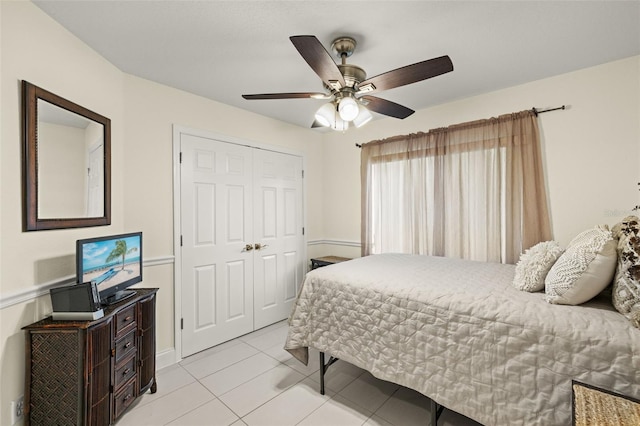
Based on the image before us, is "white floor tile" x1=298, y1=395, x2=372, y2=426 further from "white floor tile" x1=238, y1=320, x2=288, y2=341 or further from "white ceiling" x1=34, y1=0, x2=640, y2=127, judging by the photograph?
"white ceiling" x1=34, y1=0, x2=640, y2=127

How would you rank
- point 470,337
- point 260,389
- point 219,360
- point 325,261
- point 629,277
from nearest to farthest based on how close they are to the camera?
point 629,277, point 470,337, point 260,389, point 219,360, point 325,261

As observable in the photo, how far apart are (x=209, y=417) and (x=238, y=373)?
0.53 meters

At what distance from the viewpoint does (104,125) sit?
2.11 meters

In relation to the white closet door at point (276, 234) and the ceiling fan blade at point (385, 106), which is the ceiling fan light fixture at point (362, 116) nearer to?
the ceiling fan blade at point (385, 106)

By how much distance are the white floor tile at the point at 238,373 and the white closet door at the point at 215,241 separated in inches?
19.9

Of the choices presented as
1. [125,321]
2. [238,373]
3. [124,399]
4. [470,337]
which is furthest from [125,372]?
[470,337]

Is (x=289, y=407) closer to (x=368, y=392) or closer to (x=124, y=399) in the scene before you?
(x=368, y=392)

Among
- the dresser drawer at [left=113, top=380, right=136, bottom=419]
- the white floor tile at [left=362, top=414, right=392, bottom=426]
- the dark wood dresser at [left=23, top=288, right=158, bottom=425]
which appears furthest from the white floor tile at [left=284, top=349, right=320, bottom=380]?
the dark wood dresser at [left=23, top=288, right=158, bottom=425]

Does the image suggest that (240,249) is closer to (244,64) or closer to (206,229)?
(206,229)

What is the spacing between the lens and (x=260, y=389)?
7.11 ft

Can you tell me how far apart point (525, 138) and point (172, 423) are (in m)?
3.52

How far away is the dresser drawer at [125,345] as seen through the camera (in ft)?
5.81

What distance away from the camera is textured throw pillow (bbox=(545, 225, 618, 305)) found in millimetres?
1311

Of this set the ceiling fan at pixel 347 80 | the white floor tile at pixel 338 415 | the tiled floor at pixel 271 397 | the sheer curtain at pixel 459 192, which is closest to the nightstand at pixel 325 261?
the sheer curtain at pixel 459 192
